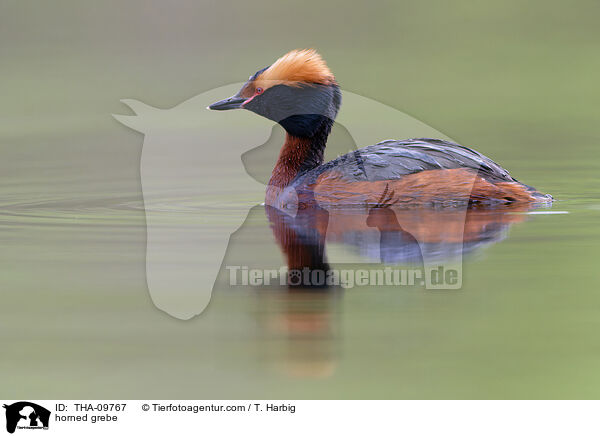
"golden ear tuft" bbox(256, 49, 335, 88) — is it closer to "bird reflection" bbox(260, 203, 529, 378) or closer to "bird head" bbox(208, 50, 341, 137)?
"bird head" bbox(208, 50, 341, 137)

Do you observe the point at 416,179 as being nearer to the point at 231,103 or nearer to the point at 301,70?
the point at 301,70

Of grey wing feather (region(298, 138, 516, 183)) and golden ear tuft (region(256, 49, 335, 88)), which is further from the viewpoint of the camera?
golden ear tuft (region(256, 49, 335, 88))

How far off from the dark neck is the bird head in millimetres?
53

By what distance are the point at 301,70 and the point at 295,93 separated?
0.20 m

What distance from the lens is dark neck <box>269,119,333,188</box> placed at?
8.95 m

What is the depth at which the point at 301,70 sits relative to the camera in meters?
8.75

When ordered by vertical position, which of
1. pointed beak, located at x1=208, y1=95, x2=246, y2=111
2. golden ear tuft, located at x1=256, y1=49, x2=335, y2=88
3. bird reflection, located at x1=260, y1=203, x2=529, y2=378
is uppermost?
golden ear tuft, located at x1=256, y1=49, x2=335, y2=88

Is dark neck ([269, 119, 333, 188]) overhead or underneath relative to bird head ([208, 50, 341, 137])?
underneath

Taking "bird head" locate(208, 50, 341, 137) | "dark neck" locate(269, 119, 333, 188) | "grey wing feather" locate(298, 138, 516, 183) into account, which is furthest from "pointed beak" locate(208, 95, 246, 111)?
"grey wing feather" locate(298, 138, 516, 183)

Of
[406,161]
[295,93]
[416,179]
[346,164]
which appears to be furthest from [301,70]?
[416,179]

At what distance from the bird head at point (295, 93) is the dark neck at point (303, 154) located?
0.05m

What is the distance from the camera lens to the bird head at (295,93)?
8.76 metres

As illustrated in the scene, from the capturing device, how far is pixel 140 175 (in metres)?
10.5

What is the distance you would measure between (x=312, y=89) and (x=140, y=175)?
2.45 meters
